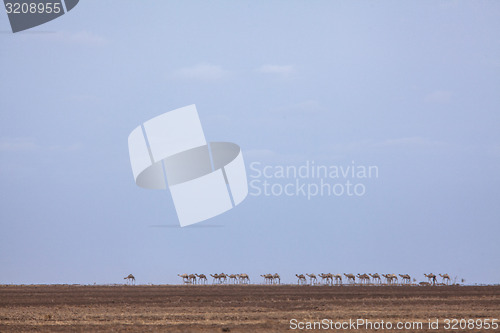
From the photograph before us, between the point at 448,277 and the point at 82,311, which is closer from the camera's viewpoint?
the point at 82,311

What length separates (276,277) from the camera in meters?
100

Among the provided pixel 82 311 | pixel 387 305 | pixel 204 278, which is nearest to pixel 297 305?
pixel 387 305

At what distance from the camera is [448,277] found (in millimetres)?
99188

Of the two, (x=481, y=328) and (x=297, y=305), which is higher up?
(x=481, y=328)

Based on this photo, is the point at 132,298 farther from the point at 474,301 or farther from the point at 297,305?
the point at 474,301

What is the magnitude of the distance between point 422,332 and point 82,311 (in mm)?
19579

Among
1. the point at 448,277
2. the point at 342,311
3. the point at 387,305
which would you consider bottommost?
the point at 448,277

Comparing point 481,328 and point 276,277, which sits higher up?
point 481,328

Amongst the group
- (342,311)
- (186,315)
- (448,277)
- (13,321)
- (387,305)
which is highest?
(13,321)

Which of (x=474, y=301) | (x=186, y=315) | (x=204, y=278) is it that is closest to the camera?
(x=186, y=315)

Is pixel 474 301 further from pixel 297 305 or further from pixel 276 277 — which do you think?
pixel 276 277

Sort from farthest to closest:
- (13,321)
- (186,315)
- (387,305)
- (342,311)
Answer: (387,305)
(342,311)
(186,315)
(13,321)

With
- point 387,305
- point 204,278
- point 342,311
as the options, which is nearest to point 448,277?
point 204,278

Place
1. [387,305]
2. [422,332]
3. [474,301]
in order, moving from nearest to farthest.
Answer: [422,332] < [387,305] < [474,301]
